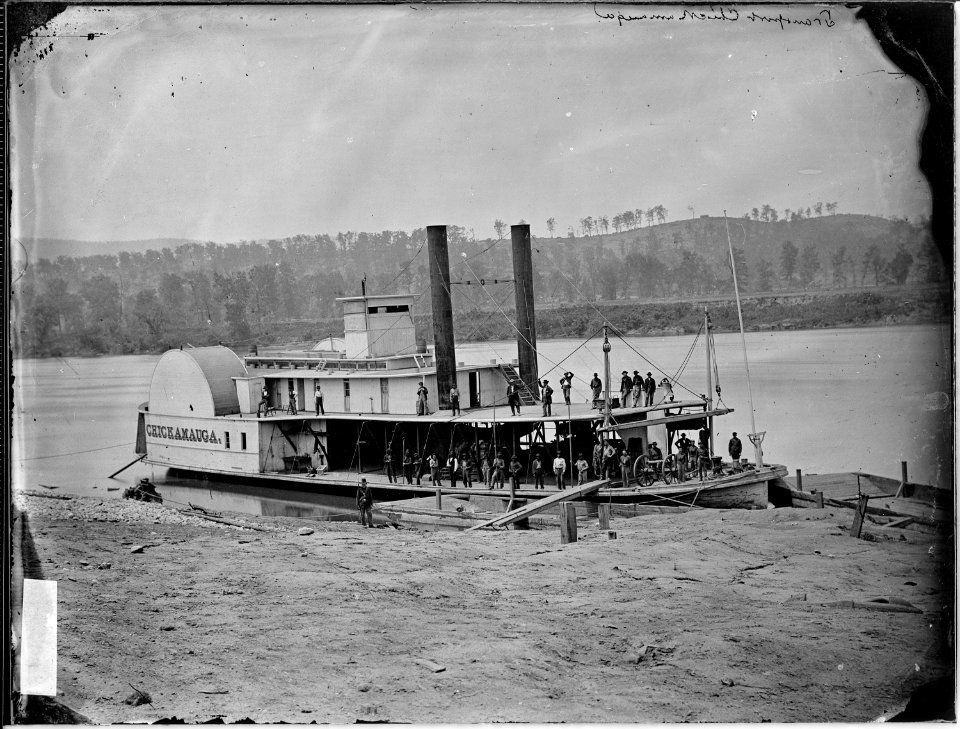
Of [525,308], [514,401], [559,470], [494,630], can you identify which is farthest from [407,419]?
[494,630]

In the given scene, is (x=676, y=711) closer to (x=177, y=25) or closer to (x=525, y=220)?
(x=525, y=220)

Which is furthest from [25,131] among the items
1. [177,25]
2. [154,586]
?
[154,586]

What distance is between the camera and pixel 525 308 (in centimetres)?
1209

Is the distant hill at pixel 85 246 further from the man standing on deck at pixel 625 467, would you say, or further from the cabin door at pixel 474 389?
the man standing on deck at pixel 625 467

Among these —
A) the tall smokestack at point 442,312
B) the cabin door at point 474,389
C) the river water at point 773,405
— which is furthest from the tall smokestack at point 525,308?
the tall smokestack at point 442,312

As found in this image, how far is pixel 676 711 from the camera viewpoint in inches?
211

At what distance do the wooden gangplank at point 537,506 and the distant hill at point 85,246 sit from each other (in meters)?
4.01

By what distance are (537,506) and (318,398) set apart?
561 centimetres

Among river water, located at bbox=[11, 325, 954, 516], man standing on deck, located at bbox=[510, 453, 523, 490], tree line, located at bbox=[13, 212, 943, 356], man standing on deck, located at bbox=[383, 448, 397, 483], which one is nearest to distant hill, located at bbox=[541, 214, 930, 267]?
tree line, located at bbox=[13, 212, 943, 356]

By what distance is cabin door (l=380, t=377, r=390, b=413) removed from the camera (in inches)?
484

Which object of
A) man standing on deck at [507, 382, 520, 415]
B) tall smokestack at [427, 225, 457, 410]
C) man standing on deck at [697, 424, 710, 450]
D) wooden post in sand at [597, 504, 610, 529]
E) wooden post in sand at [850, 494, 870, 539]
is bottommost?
wooden post in sand at [597, 504, 610, 529]

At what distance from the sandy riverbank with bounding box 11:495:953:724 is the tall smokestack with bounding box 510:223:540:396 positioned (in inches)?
185

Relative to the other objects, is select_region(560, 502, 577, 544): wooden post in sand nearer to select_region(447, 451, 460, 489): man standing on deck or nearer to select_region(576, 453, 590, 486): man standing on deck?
select_region(576, 453, 590, 486): man standing on deck

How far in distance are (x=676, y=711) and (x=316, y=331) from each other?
10051mm
